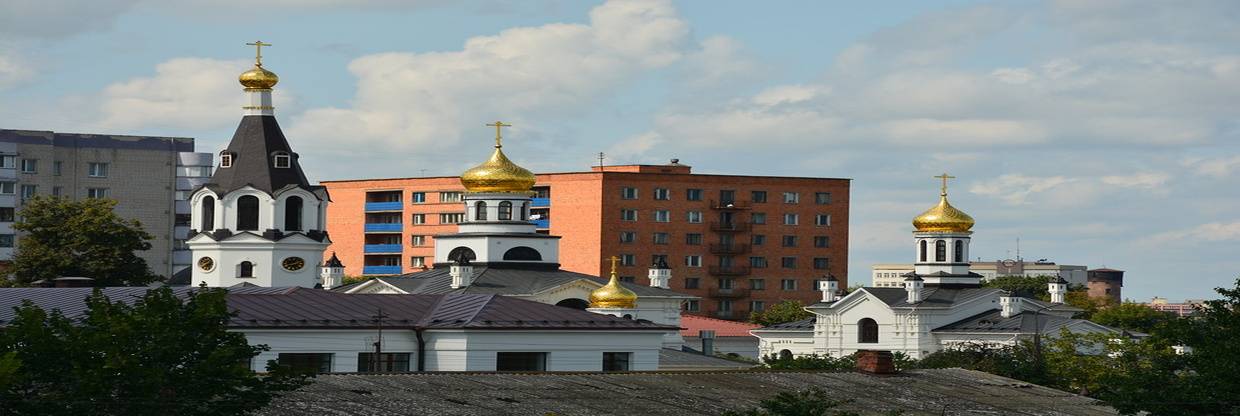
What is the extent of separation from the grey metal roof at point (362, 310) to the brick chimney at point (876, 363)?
1274 centimetres

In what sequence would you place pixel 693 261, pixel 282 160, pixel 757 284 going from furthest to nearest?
pixel 757 284 < pixel 693 261 < pixel 282 160

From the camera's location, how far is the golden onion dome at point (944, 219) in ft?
336

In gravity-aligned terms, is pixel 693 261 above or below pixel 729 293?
above

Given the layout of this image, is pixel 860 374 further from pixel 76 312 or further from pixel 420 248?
pixel 420 248

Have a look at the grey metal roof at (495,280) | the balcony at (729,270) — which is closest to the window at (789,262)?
the balcony at (729,270)

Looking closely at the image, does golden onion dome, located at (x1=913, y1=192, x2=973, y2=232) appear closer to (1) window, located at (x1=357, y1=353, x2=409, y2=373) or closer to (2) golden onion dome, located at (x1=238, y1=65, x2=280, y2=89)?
(2) golden onion dome, located at (x1=238, y1=65, x2=280, y2=89)

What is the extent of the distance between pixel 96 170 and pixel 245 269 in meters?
49.9

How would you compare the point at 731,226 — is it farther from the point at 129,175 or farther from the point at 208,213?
the point at 208,213

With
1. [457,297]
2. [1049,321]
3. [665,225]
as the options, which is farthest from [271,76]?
[665,225]

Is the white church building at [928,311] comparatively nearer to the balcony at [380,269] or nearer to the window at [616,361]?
the window at [616,361]

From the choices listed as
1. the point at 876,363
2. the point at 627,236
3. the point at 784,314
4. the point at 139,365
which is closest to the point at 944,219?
the point at 784,314

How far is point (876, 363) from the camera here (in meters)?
42.8

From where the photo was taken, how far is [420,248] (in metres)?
141

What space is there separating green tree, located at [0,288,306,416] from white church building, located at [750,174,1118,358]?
66.7 m
